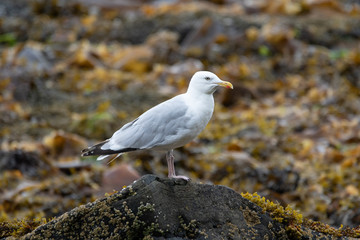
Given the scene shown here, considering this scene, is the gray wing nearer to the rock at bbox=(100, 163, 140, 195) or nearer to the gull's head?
the gull's head

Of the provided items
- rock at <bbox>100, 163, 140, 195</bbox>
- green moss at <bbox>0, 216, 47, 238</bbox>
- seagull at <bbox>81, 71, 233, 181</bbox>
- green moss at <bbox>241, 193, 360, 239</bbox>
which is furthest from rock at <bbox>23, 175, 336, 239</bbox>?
rock at <bbox>100, 163, 140, 195</bbox>

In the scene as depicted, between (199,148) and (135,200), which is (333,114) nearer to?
(199,148)

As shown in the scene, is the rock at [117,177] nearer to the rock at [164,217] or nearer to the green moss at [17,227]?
the green moss at [17,227]

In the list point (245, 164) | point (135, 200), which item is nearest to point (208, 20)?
point (245, 164)

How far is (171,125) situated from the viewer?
13.2ft

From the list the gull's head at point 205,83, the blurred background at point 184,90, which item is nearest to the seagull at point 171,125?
the gull's head at point 205,83

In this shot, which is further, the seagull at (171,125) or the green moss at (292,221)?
the seagull at (171,125)

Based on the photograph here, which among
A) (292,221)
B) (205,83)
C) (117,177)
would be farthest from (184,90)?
(292,221)

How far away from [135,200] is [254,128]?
6085 mm

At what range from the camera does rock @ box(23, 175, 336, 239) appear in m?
3.39

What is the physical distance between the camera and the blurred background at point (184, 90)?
23.5 feet

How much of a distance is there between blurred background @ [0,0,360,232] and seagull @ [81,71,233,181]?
100 centimetres

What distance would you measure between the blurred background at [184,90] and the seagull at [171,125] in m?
1.00

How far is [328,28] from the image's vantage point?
48.0ft
